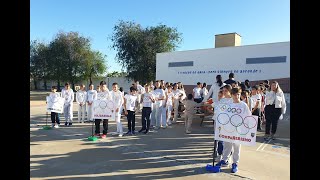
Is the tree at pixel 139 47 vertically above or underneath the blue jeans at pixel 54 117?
above

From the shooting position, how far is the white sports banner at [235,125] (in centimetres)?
589

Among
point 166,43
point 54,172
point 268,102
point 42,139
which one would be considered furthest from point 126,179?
point 166,43

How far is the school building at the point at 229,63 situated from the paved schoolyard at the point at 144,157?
29.8 ft

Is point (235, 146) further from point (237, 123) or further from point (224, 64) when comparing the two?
point (224, 64)

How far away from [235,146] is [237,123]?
567 mm

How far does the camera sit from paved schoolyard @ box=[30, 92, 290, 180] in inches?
229

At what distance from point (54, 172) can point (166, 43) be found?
1243 inches

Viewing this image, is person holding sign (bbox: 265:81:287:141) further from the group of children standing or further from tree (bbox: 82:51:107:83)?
tree (bbox: 82:51:107:83)

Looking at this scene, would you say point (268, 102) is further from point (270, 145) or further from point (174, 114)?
point (174, 114)

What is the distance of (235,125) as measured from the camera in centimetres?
605

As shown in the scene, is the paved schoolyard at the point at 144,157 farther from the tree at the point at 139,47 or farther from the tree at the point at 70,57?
the tree at the point at 70,57

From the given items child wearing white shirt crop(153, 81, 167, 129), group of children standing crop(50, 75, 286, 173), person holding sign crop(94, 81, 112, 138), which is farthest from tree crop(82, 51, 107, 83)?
person holding sign crop(94, 81, 112, 138)

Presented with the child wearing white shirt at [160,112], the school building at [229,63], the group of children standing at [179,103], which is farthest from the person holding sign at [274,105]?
the school building at [229,63]

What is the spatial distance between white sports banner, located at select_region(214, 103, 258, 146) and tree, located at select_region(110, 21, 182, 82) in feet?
93.1
